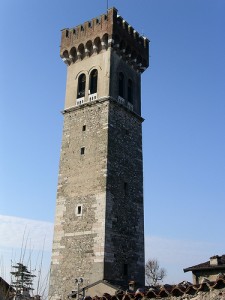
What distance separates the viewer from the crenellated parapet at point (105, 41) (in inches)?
939

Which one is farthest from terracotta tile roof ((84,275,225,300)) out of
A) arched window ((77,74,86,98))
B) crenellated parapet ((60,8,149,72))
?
crenellated parapet ((60,8,149,72))

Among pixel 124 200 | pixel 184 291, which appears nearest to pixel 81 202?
pixel 124 200

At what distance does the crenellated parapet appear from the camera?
78.3 feet

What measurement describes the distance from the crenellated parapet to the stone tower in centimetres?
6

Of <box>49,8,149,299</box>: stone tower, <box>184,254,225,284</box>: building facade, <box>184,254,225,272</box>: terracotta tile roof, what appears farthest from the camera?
<box>49,8,149,299</box>: stone tower

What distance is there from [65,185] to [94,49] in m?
8.52

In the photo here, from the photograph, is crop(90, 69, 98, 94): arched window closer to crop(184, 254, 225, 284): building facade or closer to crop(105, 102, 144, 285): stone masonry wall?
crop(105, 102, 144, 285): stone masonry wall

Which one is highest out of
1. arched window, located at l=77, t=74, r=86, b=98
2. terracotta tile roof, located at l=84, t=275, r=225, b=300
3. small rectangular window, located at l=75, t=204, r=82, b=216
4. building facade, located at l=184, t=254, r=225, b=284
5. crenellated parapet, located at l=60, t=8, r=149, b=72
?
crenellated parapet, located at l=60, t=8, r=149, b=72

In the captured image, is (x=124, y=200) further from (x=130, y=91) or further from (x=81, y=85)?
(x=81, y=85)

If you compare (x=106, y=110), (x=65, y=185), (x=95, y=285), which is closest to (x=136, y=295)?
(x=95, y=285)

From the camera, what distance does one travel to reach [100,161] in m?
20.9

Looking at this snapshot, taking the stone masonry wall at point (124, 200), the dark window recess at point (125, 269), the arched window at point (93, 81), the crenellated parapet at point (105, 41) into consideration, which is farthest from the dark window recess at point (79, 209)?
the crenellated parapet at point (105, 41)

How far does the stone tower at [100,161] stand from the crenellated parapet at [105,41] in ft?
0.20

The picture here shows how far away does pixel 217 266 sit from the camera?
1797 centimetres
